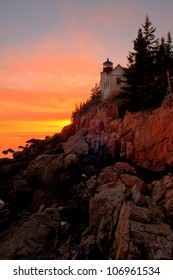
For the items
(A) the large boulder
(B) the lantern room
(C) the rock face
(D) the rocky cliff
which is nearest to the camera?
(D) the rocky cliff

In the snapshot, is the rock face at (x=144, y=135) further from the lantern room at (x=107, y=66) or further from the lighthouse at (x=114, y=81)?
the lantern room at (x=107, y=66)

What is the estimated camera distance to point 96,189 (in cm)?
2053

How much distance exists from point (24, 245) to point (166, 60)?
30.3 metres

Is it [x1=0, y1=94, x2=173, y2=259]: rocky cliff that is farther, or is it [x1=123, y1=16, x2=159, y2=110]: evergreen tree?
[x1=123, y1=16, x2=159, y2=110]: evergreen tree

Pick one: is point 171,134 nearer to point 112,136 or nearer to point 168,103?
point 168,103

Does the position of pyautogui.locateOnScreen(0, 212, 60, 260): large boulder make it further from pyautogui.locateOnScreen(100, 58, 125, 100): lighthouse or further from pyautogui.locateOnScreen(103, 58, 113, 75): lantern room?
pyautogui.locateOnScreen(103, 58, 113, 75): lantern room

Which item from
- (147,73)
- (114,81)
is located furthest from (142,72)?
(114,81)

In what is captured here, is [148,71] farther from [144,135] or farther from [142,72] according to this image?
[144,135]

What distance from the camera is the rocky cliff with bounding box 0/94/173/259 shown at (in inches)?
426

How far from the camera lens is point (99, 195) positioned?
14492 mm

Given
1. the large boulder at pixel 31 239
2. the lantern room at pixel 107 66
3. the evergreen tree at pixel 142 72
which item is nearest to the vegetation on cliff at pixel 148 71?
the evergreen tree at pixel 142 72

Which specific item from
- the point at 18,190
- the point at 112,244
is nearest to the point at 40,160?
the point at 18,190

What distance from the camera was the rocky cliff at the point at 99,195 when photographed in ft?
35.5

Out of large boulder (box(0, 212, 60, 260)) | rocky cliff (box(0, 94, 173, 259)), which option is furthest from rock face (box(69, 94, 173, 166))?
large boulder (box(0, 212, 60, 260))
